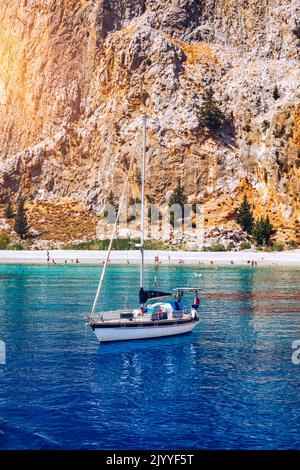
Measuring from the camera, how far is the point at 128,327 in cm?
3569

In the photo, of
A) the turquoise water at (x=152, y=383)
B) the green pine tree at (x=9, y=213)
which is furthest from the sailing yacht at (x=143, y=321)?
the green pine tree at (x=9, y=213)

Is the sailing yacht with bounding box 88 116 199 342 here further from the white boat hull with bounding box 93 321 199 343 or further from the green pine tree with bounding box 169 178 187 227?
the green pine tree with bounding box 169 178 187 227

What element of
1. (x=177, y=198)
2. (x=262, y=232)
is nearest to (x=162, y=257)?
(x=177, y=198)

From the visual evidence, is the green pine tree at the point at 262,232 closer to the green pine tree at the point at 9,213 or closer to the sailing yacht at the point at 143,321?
the green pine tree at the point at 9,213

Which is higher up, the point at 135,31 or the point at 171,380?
the point at 135,31

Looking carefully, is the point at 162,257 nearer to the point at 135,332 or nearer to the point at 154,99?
the point at 154,99

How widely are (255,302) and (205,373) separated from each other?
2650cm

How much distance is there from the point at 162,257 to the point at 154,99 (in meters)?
46.5

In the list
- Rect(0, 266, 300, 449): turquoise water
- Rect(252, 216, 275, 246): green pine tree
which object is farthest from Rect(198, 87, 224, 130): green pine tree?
Rect(0, 266, 300, 449): turquoise water

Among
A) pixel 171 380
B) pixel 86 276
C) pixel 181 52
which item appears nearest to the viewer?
pixel 171 380

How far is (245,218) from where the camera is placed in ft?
374

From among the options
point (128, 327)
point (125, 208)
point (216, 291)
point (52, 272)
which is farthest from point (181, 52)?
point (128, 327)
